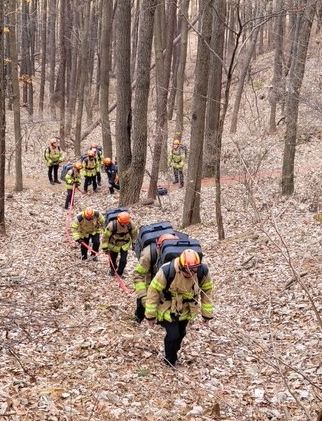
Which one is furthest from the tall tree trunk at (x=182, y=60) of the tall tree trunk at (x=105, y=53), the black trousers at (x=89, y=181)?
the black trousers at (x=89, y=181)

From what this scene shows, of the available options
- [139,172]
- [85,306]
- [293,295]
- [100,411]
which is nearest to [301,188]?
[139,172]

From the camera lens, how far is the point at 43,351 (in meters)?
7.21

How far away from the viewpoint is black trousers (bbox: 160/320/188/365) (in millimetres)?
6754

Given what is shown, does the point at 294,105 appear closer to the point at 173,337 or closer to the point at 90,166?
the point at 90,166

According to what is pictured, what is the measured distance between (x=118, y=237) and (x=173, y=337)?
4.04 m

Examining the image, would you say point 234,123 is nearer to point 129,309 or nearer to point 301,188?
point 301,188

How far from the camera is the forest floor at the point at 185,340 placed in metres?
5.76

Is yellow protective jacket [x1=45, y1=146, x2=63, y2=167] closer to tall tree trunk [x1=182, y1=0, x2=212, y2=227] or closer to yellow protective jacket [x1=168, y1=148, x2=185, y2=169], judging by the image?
yellow protective jacket [x1=168, y1=148, x2=185, y2=169]

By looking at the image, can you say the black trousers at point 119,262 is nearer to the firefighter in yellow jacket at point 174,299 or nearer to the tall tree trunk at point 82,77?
the firefighter in yellow jacket at point 174,299

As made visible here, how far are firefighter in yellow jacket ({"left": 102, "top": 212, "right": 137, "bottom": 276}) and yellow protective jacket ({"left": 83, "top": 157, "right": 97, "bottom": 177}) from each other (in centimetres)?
893

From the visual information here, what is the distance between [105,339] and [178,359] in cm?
118

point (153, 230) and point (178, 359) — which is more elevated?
point (153, 230)

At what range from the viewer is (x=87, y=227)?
12.2 meters

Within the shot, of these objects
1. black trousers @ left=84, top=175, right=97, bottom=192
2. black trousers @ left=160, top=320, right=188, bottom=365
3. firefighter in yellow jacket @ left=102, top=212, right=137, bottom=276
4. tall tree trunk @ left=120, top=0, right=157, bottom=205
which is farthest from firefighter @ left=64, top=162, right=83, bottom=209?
black trousers @ left=160, top=320, right=188, bottom=365
